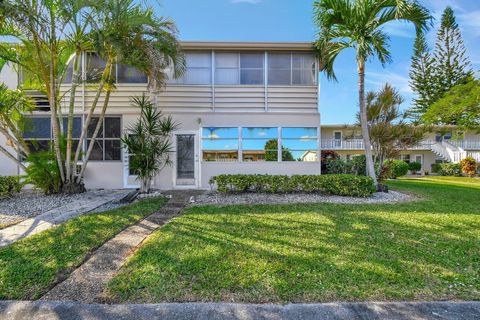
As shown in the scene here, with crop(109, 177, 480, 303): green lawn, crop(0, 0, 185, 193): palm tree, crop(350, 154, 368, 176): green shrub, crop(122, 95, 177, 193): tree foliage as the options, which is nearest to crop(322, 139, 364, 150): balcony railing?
crop(350, 154, 368, 176): green shrub

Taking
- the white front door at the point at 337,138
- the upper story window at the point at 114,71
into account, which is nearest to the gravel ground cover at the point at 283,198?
the upper story window at the point at 114,71

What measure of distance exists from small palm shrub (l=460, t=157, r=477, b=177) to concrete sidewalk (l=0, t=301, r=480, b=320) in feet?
81.3

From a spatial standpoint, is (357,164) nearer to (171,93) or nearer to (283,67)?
(283,67)

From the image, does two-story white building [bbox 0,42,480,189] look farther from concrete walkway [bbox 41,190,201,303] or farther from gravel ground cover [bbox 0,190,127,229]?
concrete walkway [bbox 41,190,201,303]

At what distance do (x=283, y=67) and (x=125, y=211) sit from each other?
7.79 m

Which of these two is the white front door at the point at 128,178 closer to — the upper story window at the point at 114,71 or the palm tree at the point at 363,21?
the upper story window at the point at 114,71

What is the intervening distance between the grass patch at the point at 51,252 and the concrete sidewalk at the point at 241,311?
0.33 m

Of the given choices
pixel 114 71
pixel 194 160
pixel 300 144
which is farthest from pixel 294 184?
pixel 114 71

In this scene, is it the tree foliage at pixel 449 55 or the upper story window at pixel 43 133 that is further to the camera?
the tree foliage at pixel 449 55

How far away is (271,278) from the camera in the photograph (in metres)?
3.08

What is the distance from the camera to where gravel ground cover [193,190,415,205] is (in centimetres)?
746

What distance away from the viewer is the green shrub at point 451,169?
21875 mm

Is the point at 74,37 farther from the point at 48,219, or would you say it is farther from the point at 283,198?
the point at 283,198

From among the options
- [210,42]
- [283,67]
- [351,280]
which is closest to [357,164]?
[283,67]
